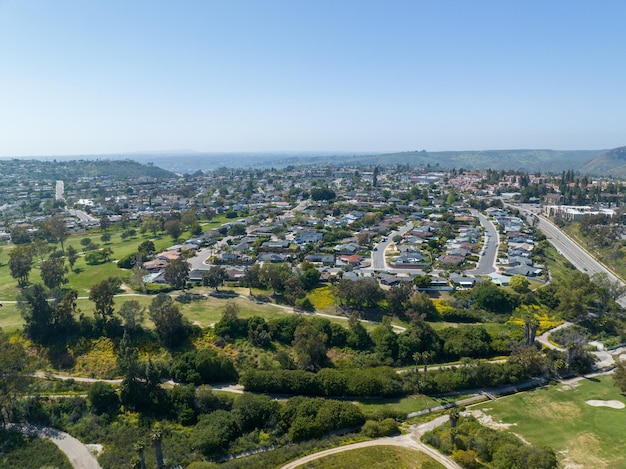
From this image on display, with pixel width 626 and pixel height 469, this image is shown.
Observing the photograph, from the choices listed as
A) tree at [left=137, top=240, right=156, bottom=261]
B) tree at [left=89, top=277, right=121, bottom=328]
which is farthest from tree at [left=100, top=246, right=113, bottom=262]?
tree at [left=89, top=277, right=121, bottom=328]

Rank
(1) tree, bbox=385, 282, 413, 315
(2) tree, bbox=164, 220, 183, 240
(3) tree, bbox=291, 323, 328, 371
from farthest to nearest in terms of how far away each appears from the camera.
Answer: (2) tree, bbox=164, 220, 183, 240 < (1) tree, bbox=385, 282, 413, 315 < (3) tree, bbox=291, 323, 328, 371

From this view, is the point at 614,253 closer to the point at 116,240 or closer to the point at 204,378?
the point at 204,378

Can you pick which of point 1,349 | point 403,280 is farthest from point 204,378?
point 403,280

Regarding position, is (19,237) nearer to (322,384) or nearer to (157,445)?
Result: (157,445)

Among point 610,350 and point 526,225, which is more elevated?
point 526,225

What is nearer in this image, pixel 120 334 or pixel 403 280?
pixel 120 334

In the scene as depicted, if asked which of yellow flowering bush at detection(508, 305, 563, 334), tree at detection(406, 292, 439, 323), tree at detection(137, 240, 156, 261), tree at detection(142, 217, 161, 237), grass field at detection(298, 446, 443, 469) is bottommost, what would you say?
grass field at detection(298, 446, 443, 469)

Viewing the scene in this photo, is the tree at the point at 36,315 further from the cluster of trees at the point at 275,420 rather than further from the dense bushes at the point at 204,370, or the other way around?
the cluster of trees at the point at 275,420

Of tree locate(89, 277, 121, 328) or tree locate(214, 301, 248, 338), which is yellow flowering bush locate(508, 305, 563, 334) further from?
tree locate(89, 277, 121, 328)
